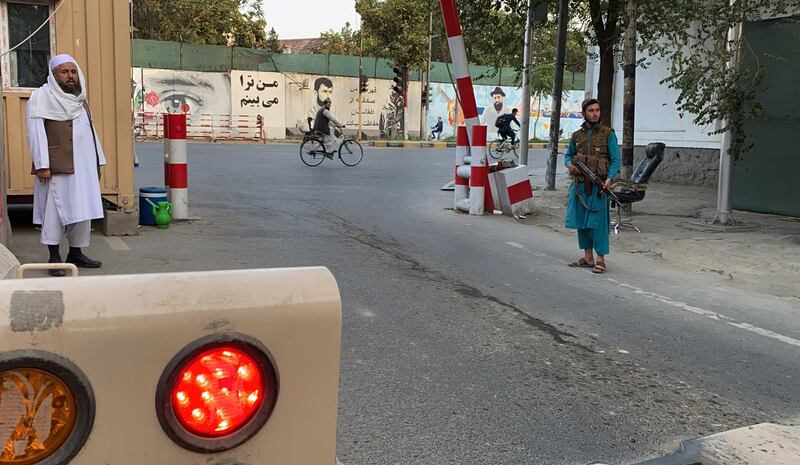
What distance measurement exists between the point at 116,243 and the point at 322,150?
11.2 m

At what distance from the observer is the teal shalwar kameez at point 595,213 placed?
7.06 meters

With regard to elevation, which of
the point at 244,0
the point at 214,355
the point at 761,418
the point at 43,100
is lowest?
the point at 761,418

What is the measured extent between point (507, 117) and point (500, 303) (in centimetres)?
1799

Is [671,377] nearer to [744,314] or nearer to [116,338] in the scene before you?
[744,314]

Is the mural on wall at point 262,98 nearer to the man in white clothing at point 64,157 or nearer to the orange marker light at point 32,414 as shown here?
the man in white clothing at point 64,157

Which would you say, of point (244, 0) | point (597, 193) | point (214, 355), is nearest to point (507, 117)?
point (597, 193)

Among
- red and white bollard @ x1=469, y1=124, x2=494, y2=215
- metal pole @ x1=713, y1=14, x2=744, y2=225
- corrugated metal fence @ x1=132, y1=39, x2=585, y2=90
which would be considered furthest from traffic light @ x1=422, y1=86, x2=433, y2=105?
metal pole @ x1=713, y1=14, x2=744, y2=225

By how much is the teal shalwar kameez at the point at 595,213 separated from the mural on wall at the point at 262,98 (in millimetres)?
31243

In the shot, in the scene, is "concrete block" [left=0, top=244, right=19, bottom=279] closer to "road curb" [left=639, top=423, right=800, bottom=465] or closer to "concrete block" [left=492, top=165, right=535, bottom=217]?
"road curb" [left=639, top=423, right=800, bottom=465]

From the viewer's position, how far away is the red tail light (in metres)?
1.43

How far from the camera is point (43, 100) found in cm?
566

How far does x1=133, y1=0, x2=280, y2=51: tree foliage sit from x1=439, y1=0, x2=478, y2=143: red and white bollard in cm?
3203

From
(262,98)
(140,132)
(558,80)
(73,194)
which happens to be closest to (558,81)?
(558,80)

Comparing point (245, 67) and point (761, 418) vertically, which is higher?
point (245, 67)
